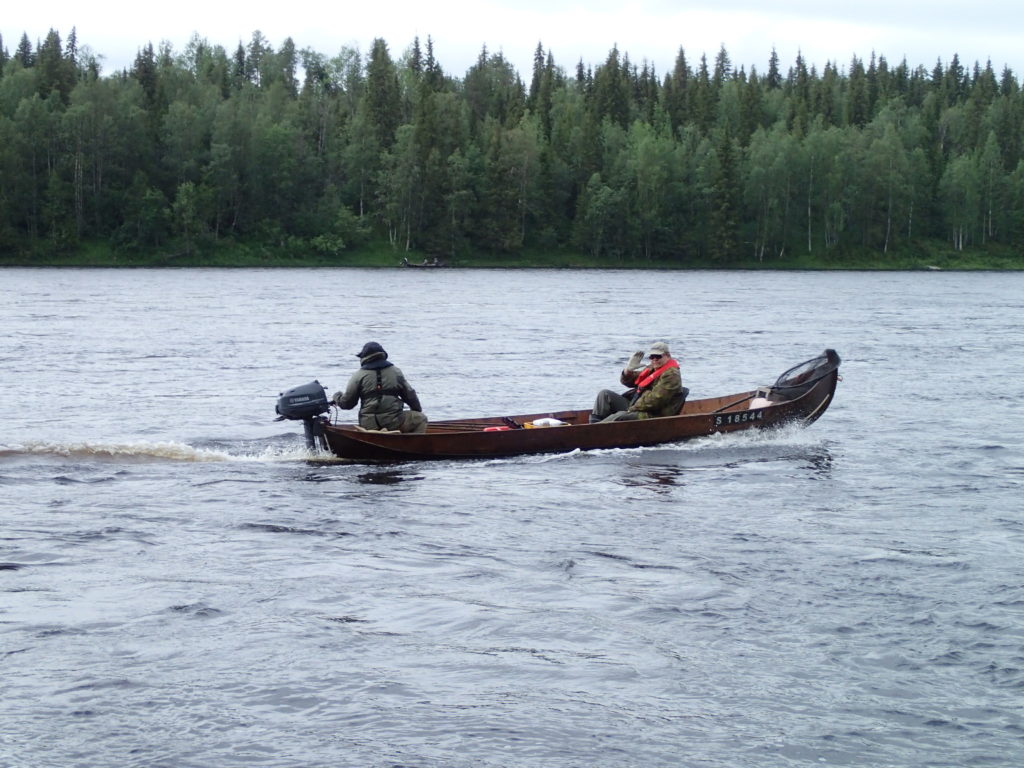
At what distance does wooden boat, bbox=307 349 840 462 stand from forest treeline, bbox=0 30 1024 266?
7586cm

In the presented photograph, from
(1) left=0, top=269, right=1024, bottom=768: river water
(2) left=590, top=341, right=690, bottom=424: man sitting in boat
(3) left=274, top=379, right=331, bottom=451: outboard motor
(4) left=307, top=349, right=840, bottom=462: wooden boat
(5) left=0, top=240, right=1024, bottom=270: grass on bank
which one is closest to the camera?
(1) left=0, top=269, right=1024, bottom=768: river water

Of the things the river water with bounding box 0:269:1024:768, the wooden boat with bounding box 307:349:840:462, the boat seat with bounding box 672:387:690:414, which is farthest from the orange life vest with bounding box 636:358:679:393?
the river water with bounding box 0:269:1024:768

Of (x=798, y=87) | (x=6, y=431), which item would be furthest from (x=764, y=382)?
(x=798, y=87)

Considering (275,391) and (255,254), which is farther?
(255,254)

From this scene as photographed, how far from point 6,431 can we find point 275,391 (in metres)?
7.48

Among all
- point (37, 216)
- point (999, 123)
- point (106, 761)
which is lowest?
point (106, 761)

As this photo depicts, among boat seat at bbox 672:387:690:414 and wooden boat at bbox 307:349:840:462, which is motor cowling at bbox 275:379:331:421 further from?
boat seat at bbox 672:387:690:414

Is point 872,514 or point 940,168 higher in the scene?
point 940,168

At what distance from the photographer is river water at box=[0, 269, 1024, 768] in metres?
9.94

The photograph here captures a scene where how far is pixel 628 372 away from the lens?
2120 cm

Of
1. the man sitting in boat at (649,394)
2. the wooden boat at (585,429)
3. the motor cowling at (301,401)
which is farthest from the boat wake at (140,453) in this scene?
the man sitting in boat at (649,394)

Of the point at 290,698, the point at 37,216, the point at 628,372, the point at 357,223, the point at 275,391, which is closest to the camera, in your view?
the point at 290,698

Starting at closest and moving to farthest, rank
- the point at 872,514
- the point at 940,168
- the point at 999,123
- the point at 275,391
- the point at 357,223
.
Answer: the point at 872,514, the point at 275,391, the point at 357,223, the point at 940,168, the point at 999,123

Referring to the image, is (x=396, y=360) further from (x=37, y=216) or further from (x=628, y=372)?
(x=37, y=216)
